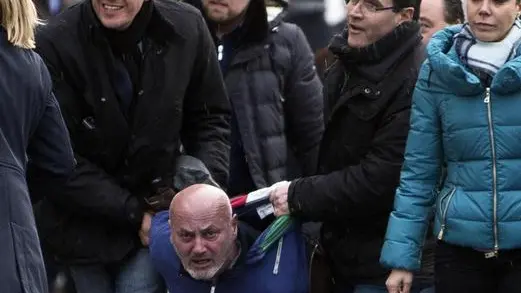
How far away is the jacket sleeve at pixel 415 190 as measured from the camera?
19.4 ft

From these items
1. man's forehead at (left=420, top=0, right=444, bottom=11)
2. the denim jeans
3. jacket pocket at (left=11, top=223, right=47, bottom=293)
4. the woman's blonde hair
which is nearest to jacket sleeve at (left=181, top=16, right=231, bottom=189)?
the denim jeans

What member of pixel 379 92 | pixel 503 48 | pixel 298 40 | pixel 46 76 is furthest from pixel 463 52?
pixel 298 40

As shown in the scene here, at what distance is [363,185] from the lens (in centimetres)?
630

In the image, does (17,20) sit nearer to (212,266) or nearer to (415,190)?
(212,266)

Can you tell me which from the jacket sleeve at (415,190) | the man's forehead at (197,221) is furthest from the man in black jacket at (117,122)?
the jacket sleeve at (415,190)

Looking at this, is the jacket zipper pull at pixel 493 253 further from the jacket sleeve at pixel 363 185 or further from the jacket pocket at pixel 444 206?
the jacket sleeve at pixel 363 185

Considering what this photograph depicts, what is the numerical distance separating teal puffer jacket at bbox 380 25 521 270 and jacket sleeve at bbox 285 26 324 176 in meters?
1.83

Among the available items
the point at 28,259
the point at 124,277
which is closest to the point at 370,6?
the point at 124,277

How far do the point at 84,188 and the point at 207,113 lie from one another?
698 mm

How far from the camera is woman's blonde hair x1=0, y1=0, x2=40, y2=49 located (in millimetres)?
5023

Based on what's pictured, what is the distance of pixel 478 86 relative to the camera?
5668 millimetres

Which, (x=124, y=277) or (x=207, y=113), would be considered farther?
(x=207, y=113)

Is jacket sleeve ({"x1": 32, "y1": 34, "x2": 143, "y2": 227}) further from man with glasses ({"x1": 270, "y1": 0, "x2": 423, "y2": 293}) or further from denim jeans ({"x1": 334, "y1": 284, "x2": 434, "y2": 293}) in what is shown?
denim jeans ({"x1": 334, "y1": 284, "x2": 434, "y2": 293})

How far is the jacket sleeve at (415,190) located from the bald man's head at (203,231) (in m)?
0.69
